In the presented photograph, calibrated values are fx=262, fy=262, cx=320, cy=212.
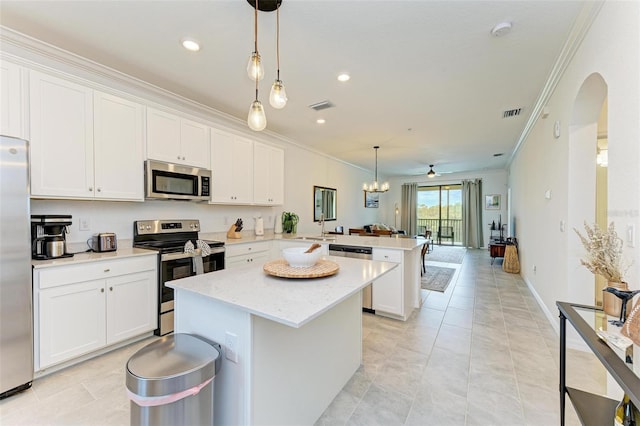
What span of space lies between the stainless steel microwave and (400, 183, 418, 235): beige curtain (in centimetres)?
842

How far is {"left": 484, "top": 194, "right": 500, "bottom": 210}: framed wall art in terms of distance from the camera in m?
8.72

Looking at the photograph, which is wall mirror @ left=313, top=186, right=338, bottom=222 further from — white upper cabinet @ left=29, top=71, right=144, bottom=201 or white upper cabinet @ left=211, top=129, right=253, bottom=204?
white upper cabinet @ left=29, top=71, right=144, bottom=201

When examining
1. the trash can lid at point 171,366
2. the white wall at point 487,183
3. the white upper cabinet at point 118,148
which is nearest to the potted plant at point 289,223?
the white upper cabinet at point 118,148

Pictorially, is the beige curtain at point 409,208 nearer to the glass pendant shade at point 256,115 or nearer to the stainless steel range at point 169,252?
the stainless steel range at point 169,252

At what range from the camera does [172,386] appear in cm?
105

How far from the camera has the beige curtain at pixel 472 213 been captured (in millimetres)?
8992

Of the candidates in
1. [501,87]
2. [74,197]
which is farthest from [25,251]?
[501,87]

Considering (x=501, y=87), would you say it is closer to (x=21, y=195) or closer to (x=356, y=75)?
(x=356, y=75)

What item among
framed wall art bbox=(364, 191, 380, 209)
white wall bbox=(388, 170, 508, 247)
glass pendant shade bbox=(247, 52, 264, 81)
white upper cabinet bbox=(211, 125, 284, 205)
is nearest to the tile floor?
white upper cabinet bbox=(211, 125, 284, 205)

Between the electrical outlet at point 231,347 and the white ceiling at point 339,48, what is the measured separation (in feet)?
6.91

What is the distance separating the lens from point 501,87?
2990mm

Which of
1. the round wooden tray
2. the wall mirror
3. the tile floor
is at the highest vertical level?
the wall mirror

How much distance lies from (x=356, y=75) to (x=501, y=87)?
1.71m

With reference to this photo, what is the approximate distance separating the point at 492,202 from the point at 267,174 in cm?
802
